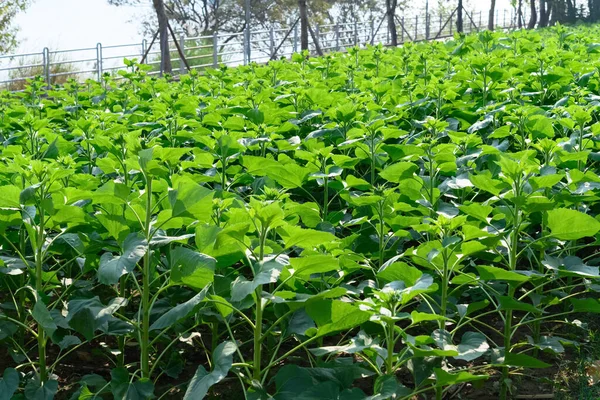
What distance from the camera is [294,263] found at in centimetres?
238

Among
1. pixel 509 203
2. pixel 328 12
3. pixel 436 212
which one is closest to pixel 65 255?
pixel 436 212

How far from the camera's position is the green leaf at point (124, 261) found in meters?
2.37

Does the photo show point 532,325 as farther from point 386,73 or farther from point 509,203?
point 386,73

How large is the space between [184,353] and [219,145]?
89cm

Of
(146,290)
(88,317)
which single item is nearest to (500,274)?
(146,290)

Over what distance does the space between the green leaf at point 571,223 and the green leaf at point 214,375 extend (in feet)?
3.61

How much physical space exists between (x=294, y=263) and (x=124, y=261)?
487mm

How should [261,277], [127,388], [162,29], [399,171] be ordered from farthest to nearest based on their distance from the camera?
[162,29] < [399,171] < [127,388] < [261,277]

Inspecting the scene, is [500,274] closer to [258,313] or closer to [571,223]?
[571,223]

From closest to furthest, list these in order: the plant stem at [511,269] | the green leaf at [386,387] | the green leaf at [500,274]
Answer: the green leaf at [386,387], the green leaf at [500,274], the plant stem at [511,269]

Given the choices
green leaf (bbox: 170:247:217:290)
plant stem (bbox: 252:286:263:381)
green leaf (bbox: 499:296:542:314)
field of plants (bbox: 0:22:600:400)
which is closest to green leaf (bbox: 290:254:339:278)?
field of plants (bbox: 0:22:600:400)

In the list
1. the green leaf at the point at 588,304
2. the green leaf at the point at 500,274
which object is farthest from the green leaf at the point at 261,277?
the green leaf at the point at 588,304

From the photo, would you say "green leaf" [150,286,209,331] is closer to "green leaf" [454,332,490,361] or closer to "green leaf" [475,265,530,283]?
"green leaf" [454,332,490,361]

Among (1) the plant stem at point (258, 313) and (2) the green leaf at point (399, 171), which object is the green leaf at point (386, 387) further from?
(2) the green leaf at point (399, 171)
